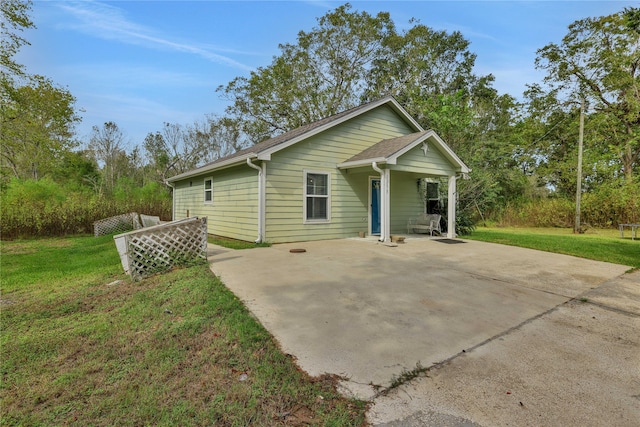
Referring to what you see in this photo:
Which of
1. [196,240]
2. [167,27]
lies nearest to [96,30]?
[167,27]

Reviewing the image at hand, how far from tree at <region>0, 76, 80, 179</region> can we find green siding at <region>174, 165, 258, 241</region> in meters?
8.45

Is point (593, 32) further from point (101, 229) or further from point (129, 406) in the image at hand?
point (101, 229)

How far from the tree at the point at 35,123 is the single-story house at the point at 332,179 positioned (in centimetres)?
963

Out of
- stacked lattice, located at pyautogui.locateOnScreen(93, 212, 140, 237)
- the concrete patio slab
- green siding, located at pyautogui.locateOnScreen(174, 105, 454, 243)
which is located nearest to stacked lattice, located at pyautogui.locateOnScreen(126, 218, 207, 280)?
green siding, located at pyautogui.locateOnScreen(174, 105, 454, 243)

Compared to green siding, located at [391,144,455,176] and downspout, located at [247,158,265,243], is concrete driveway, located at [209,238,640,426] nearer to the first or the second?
downspout, located at [247,158,265,243]

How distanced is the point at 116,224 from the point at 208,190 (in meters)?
4.32

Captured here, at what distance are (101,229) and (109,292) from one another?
9.72 meters

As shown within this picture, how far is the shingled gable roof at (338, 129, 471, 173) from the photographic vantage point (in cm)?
878

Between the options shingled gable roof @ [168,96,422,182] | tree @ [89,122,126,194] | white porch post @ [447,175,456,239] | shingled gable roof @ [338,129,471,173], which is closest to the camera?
shingled gable roof @ [168,96,422,182]

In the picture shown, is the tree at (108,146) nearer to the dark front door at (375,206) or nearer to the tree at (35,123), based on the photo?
the tree at (35,123)

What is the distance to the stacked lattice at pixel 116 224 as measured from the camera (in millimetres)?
12274

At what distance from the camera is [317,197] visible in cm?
979

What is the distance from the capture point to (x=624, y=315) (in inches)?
143

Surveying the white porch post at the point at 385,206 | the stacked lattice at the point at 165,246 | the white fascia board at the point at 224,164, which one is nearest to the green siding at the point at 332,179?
the white fascia board at the point at 224,164
